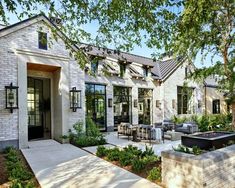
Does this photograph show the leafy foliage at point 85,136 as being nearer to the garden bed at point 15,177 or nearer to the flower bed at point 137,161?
the flower bed at point 137,161

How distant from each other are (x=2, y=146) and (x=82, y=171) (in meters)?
4.85

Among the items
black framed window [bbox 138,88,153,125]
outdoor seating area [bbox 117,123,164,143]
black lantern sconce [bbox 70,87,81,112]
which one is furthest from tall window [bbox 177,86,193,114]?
black lantern sconce [bbox 70,87,81,112]

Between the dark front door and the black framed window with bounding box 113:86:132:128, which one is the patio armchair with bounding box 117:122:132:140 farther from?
the dark front door

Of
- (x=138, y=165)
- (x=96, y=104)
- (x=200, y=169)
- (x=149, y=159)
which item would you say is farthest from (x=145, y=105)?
(x=200, y=169)

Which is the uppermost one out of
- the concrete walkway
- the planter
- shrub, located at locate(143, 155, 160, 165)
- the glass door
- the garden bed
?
the glass door

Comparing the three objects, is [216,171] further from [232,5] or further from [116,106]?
[116,106]

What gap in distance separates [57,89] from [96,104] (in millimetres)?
4236

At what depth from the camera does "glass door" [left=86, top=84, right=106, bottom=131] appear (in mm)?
15352

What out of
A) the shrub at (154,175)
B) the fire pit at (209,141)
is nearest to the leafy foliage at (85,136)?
the fire pit at (209,141)

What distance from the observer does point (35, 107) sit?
12.4m

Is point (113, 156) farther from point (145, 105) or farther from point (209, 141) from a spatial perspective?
point (145, 105)

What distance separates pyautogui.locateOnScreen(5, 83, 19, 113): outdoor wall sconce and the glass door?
5827 mm

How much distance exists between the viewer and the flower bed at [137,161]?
6102 mm

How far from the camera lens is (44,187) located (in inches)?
215
